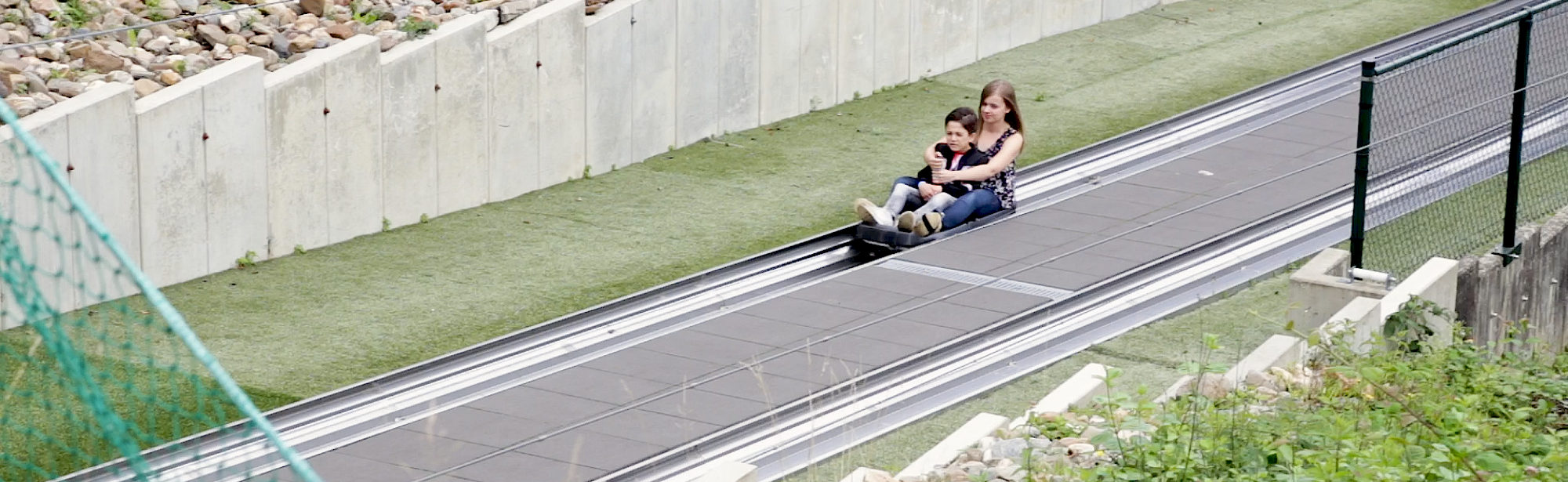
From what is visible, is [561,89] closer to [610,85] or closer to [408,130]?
[610,85]

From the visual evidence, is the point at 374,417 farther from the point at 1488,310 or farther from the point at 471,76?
the point at 1488,310

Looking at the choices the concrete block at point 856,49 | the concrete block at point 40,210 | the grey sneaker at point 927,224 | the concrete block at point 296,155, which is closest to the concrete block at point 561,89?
the concrete block at point 296,155

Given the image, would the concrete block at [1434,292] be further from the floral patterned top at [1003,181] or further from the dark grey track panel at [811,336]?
the floral patterned top at [1003,181]

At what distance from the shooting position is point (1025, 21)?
15.9 meters

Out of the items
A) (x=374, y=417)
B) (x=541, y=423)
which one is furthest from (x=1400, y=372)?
(x=374, y=417)

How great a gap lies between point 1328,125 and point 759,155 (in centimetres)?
389

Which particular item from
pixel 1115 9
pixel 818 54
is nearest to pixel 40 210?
pixel 818 54

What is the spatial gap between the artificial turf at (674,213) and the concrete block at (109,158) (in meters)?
0.42

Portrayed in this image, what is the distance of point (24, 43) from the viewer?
10.0m

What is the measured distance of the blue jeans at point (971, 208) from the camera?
10602mm

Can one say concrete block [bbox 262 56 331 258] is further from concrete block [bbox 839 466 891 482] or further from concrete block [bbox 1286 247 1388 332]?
concrete block [bbox 1286 247 1388 332]

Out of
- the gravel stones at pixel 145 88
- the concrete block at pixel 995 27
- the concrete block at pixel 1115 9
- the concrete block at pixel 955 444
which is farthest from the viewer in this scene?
the concrete block at pixel 1115 9

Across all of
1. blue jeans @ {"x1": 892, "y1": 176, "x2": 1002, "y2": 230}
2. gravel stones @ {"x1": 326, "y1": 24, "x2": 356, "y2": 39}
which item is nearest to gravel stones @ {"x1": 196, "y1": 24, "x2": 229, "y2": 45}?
gravel stones @ {"x1": 326, "y1": 24, "x2": 356, "y2": 39}

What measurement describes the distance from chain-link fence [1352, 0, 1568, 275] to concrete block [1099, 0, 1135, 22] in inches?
242
